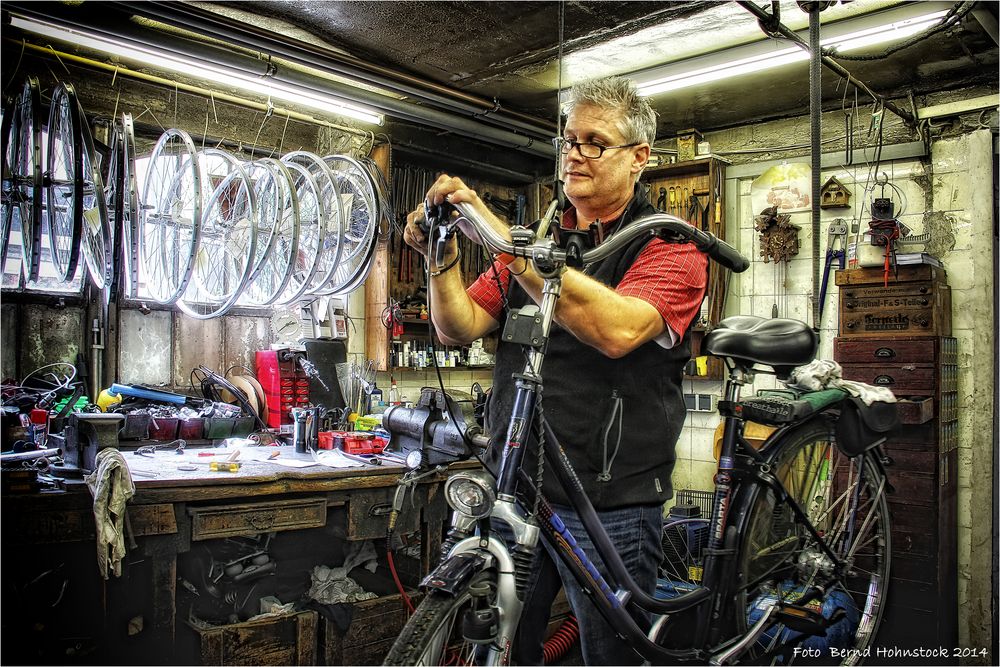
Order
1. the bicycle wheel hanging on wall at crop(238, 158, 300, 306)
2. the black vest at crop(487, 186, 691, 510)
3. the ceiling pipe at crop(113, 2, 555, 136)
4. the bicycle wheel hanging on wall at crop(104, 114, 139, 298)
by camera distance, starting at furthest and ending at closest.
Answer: the bicycle wheel hanging on wall at crop(238, 158, 300, 306) → the bicycle wheel hanging on wall at crop(104, 114, 139, 298) → the ceiling pipe at crop(113, 2, 555, 136) → the black vest at crop(487, 186, 691, 510)

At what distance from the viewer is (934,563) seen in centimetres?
367

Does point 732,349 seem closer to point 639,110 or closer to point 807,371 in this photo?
point 807,371

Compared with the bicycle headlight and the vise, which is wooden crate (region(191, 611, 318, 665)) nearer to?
the vise

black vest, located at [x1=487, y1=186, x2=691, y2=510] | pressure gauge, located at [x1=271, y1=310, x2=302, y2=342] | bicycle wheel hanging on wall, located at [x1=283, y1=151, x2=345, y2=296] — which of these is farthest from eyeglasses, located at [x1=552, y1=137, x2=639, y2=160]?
pressure gauge, located at [x1=271, y1=310, x2=302, y2=342]

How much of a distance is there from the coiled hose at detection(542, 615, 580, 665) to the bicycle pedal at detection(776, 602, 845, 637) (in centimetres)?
156

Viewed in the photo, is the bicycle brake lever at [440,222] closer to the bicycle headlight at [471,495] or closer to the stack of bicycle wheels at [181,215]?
the bicycle headlight at [471,495]

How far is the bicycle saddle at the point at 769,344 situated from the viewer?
209 centimetres

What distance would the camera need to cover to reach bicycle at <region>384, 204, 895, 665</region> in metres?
A: 1.38

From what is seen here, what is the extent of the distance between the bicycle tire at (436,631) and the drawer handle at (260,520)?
179 centimetres

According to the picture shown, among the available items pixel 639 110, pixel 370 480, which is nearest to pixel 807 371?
pixel 639 110

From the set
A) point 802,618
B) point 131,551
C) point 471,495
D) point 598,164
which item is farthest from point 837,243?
point 131,551

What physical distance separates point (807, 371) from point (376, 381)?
3106 mm

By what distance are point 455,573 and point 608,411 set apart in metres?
0.60

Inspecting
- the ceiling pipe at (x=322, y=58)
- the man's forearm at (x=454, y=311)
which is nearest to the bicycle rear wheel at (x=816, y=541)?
the man's forearm at (x=454, y=311)
